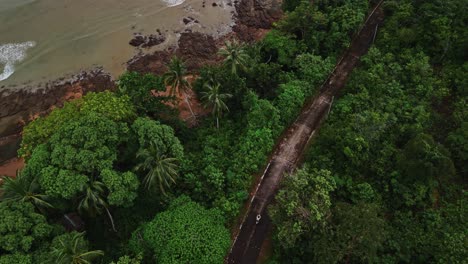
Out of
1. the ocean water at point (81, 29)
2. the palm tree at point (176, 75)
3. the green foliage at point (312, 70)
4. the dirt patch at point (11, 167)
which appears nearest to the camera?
the palm tree at point (176, 75)

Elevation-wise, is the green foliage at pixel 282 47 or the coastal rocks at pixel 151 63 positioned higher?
the green foliage at pixel 282 47

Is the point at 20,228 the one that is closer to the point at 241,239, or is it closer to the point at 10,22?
the point at 241,239

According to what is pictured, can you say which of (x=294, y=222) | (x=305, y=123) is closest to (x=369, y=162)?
(x=305, y=123)

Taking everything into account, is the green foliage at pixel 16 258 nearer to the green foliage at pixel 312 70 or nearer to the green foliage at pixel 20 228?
the green foliage at pixel 20 228

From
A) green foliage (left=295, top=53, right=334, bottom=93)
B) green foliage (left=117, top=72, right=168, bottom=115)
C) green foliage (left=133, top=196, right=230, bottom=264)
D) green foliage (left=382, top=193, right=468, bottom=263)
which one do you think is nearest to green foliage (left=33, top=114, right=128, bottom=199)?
green foliage (left=133, top=196, right=230, bottom=264)

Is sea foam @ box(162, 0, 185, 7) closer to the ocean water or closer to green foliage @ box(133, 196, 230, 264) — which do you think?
the ocean water

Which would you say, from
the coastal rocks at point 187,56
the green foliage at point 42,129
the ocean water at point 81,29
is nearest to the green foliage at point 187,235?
the green foliage at point 42,129

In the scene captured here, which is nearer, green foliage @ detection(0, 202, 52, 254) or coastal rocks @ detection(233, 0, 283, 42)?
green foliage @ detection(0, 202, 52, 254)
